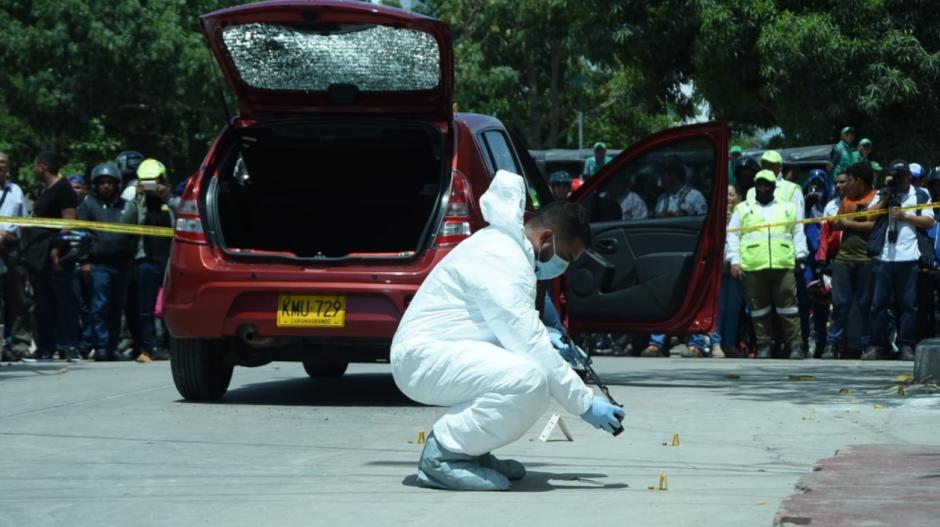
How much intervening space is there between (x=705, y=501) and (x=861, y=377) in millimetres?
7373

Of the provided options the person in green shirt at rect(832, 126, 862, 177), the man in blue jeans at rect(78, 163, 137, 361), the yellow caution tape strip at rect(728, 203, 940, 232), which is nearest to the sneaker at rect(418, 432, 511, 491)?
the man in blue jeans at rect(78, 163, 137, 361)

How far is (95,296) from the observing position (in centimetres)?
1633

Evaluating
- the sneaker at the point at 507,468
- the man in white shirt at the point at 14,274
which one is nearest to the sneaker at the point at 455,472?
the sneaker at the point at 507,468

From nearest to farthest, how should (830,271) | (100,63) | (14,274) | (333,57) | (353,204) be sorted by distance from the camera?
(333,57)
(353,204)
(14,274)
(830,271)
(100,63)

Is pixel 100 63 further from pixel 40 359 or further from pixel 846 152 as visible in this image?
pixel 40 359

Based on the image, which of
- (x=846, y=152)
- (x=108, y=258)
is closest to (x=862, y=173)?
(x=846, y=152)

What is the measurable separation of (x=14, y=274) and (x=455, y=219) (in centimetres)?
754

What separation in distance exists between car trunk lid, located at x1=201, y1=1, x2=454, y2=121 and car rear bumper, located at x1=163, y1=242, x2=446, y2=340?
3.90 feet

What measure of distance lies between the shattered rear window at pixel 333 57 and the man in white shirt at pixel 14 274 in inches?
195

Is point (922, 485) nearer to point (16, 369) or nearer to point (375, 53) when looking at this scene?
point (375, 53)

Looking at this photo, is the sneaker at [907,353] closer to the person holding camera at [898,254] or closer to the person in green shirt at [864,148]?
the person holding camera at [898,254]

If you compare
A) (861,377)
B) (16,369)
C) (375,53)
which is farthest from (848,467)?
(16,369)

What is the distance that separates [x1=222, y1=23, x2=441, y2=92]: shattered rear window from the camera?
1068 cm

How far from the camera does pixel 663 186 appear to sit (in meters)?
12.5
